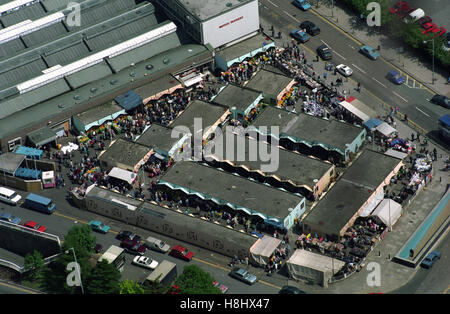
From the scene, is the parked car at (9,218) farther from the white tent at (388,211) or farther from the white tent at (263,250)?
the white tent at (388,211)

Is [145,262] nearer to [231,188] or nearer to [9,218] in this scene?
[231,188]

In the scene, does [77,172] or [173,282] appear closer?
[173,282]

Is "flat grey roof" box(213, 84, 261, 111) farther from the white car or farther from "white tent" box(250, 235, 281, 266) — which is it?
the white car

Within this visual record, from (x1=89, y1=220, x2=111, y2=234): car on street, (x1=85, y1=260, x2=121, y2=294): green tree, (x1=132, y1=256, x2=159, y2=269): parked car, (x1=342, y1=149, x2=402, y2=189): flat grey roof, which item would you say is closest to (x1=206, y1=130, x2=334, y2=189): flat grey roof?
(x1=342, y1=149, x2=402, y2=189): flat grey roof

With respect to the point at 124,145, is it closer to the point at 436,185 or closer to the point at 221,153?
the point at 221,153

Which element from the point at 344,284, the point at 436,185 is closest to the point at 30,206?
the point at 344,284

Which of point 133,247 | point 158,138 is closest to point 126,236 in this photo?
point 133,247
